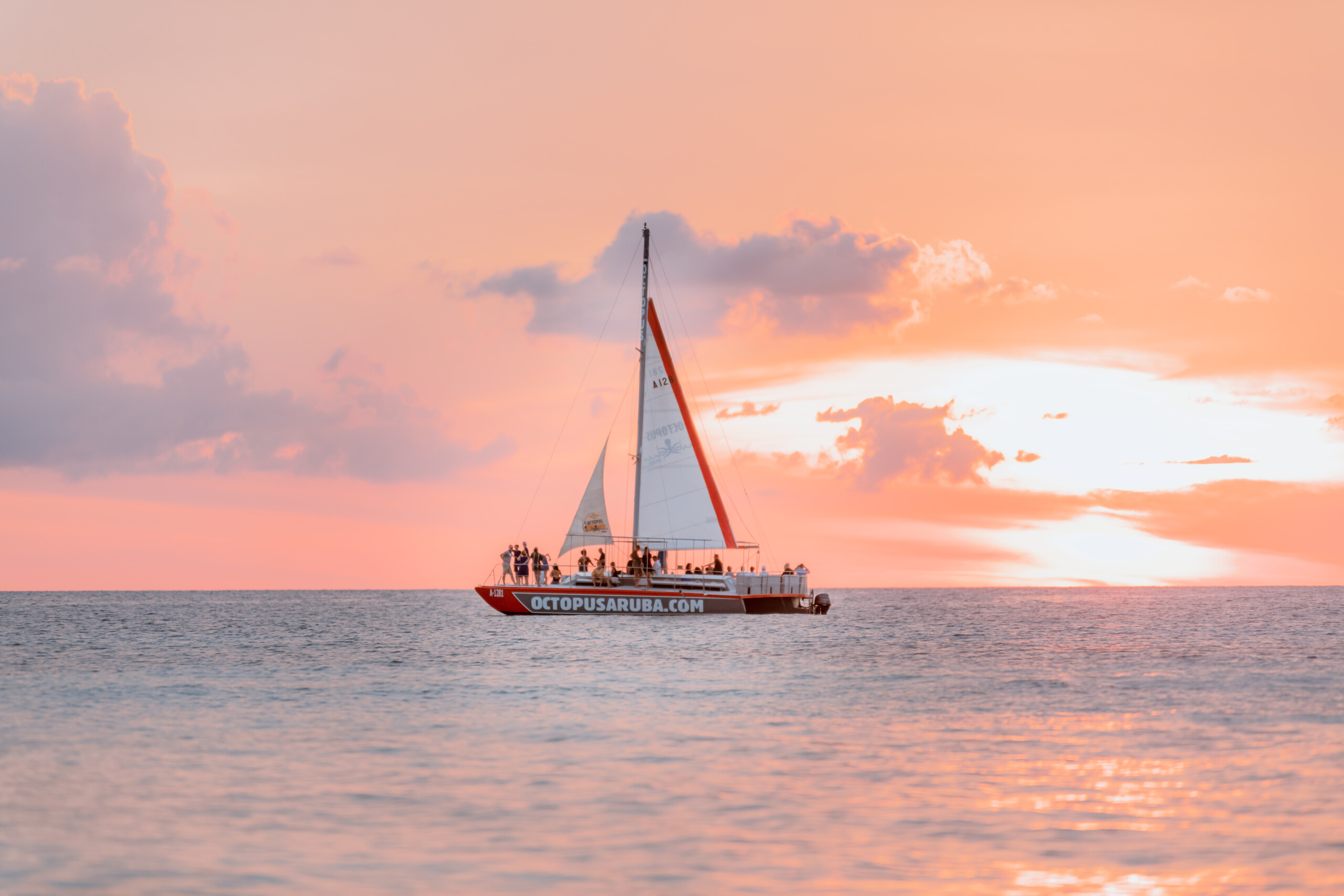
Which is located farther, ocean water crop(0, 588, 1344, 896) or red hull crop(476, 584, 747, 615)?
red hull crop(476, 584, 747, 615)

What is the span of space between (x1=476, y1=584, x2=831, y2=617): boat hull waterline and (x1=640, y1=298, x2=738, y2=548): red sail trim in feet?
12.5

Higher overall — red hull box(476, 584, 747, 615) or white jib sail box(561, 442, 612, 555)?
white jib sail box(561, 442, 612, 555)

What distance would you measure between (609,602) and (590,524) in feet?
17.5

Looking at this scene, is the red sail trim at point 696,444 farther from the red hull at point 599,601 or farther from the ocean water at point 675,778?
the ocean water at point 675,778

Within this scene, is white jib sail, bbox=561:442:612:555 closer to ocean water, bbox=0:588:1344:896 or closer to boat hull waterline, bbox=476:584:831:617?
boat hull waterline, bbox=476:584:831:617

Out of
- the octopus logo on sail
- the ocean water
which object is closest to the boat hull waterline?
the octopus logo on sail

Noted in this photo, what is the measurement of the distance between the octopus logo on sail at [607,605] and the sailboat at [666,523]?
0.38ft

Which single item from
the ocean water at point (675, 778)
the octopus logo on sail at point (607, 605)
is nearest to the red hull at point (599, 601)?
the octopus logo on sail at point (607, 605)

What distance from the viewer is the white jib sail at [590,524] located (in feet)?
212

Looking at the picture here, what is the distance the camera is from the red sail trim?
6575 centimetres

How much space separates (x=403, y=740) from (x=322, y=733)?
2.12 metres

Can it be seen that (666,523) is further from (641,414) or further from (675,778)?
(675,778)

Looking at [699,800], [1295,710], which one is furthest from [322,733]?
[1295,710]

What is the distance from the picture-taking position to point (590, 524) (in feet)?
213
